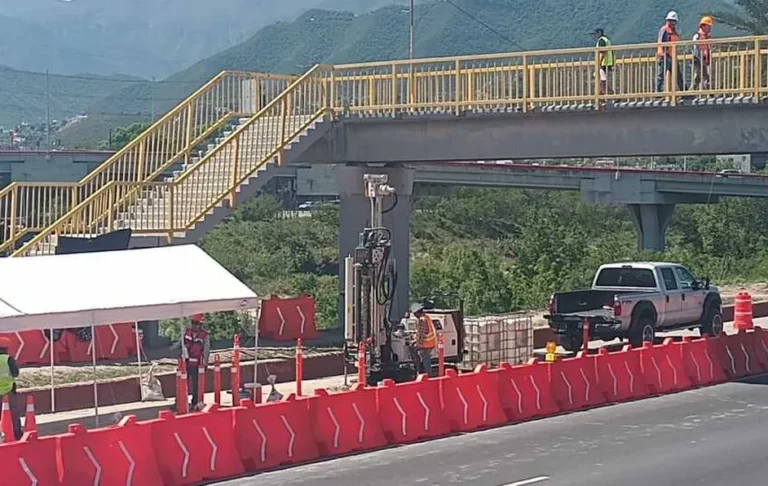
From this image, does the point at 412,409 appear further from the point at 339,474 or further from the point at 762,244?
the point at 762,244

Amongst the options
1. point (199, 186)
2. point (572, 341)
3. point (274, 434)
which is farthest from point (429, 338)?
point (199, 186)

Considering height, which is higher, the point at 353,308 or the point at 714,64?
the point at 714,64

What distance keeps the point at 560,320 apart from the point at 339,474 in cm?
1307

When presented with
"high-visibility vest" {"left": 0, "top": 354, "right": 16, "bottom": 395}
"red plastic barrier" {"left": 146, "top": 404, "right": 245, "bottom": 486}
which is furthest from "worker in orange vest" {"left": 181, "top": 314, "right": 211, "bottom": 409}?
"red plastic barrier" {"left": 146, "top": 404, "right": 245, "bottom": 486}

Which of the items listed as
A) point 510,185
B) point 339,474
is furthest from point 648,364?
point 510,185

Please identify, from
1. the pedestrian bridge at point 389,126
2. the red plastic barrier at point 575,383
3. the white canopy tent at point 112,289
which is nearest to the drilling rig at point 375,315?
the white canopy tent at point 112,289

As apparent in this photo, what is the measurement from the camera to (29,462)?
13555 millimetres

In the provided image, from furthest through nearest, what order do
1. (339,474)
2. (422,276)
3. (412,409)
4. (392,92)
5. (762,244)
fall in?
(762,244), (422,276), (392,92), (412,409), (339,474)

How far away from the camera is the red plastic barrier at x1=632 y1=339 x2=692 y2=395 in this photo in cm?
2262

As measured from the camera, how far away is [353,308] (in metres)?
23.3

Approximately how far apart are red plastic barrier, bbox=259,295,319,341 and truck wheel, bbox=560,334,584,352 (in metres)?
5.95

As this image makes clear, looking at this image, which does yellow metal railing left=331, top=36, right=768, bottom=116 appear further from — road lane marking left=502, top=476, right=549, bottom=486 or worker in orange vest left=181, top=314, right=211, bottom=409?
road lane marking left=502, top=476, right=549, bottom=486

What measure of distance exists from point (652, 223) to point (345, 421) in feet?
184

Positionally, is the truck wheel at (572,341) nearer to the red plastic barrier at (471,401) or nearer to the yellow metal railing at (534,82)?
the yellow metal railing at (534,82)
